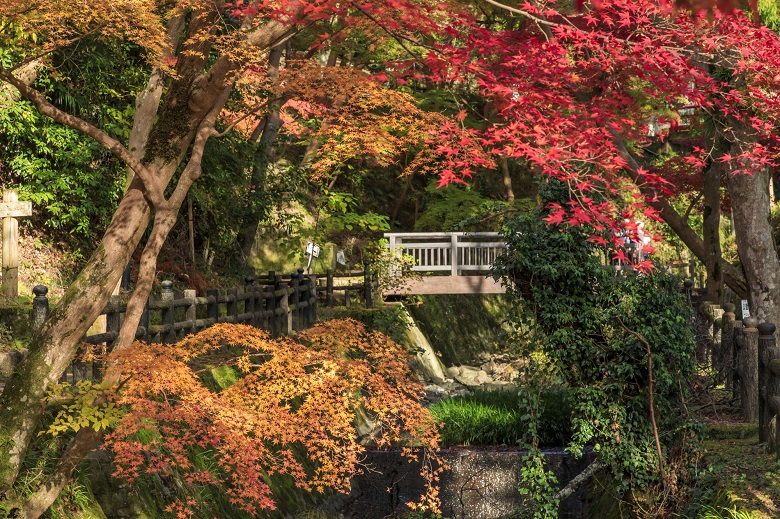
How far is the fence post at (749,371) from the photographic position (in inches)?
420

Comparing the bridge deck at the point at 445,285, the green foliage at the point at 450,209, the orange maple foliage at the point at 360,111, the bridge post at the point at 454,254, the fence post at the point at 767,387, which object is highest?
the green foliage at the point at 450,209

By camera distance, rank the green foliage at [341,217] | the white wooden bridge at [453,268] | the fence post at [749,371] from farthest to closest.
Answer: the green foliage at [341,217]
the white wooden bridge at [453,268]
the fence post at [749,371]

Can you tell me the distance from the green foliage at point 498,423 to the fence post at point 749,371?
290 cm

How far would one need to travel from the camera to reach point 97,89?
1413 centimetres

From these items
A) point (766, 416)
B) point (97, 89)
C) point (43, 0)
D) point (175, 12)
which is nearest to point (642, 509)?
point (766, 416)

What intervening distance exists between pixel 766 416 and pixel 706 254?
721 centimetres

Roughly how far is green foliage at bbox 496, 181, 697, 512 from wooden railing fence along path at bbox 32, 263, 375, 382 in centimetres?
398

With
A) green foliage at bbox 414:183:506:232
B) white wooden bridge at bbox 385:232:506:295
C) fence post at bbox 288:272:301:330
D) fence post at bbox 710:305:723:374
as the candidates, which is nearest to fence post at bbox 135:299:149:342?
fence post at bbox 288:272:301:330

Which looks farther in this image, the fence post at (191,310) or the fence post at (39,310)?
the fence post at (191,310)

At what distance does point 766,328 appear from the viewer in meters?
10.0

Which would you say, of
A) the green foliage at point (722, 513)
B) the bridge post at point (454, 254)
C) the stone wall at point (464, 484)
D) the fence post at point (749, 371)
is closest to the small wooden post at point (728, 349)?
the fence post at point (749, 371)

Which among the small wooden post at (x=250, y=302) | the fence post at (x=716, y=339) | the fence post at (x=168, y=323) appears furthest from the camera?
the fence post at (x=716, y=339)

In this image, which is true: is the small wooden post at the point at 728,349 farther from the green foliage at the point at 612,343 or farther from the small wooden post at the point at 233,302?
the small wooden post at the point at 233,302

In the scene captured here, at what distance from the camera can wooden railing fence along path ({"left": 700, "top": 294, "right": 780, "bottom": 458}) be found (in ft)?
30.0
